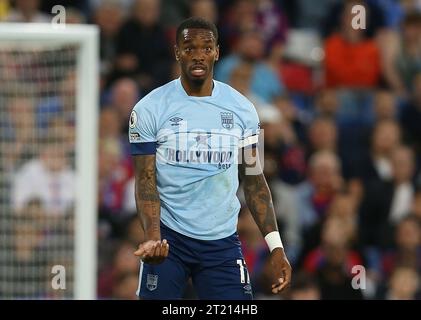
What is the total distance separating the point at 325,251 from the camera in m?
11.3

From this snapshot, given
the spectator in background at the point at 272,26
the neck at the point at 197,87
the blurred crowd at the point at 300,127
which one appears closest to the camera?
the neck at the point at 197,87

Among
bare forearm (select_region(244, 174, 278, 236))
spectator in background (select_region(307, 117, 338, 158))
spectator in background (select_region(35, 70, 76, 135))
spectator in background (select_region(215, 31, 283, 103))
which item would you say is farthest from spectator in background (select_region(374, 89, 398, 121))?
bare forearm (select_region(244, 174, 278, 236))

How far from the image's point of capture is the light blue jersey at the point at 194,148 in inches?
257

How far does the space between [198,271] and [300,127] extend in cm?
640

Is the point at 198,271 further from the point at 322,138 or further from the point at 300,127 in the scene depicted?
the point at 300,127

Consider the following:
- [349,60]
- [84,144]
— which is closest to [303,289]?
[84,144]

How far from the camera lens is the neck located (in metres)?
6.59

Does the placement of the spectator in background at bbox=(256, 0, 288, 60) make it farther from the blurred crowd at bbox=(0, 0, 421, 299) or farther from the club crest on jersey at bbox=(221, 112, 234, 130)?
the club crest on jersey at bbox=(221, 112, 234, 130)

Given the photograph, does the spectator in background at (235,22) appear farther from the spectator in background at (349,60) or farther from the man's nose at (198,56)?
the man's nose at (198,56)

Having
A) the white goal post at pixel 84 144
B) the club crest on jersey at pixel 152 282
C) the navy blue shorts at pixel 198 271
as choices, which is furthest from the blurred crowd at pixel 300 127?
the club crest on jersey at pixel 152 282

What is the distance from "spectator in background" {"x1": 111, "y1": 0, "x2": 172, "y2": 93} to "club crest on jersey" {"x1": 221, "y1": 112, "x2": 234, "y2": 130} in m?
5.90

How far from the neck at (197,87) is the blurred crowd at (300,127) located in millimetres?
3278

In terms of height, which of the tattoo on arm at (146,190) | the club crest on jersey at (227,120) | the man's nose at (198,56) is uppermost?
the man's nose at (198,56)

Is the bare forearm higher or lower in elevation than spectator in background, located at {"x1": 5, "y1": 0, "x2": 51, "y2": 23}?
lower
